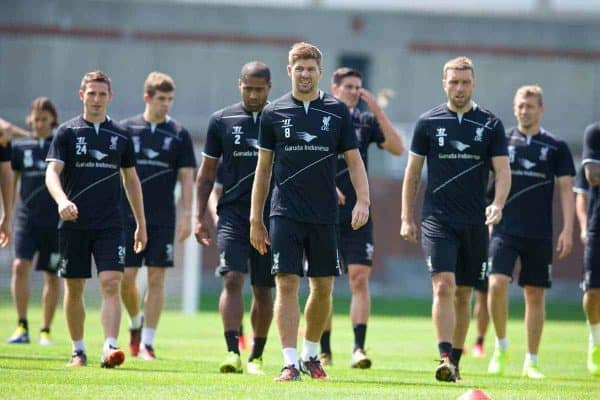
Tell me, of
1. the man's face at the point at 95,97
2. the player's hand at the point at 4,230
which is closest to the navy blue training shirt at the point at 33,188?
the player's hand at the point at 4,230

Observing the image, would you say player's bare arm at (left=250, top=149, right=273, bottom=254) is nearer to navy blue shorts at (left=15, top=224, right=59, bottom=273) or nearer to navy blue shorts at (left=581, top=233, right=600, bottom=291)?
navy blue shorts at (left=581, top=233, right=600, bottom=291)

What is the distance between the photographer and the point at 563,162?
1377 cm

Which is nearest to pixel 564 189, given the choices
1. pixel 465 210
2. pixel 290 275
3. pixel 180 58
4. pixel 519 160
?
pixel 519 160

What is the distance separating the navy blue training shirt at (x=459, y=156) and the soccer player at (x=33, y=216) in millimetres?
5753

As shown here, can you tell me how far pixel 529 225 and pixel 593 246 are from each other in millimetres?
722

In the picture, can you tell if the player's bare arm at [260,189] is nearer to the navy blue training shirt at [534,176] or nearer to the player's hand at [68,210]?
the player's hand at [68,210]

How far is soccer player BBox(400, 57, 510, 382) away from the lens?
11.9 m

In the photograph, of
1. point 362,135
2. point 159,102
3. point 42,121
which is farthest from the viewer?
point 42,121

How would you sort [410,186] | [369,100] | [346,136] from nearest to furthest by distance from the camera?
[346,136]
[410,186]
[369,100]

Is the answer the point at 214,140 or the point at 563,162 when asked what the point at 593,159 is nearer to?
the point at 563,162

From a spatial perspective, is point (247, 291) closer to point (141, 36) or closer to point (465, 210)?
point (141, 36)

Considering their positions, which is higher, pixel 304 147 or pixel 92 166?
pixel 304 147

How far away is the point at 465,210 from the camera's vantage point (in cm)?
1199

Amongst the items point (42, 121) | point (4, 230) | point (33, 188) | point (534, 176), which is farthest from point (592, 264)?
point (33, 188)
